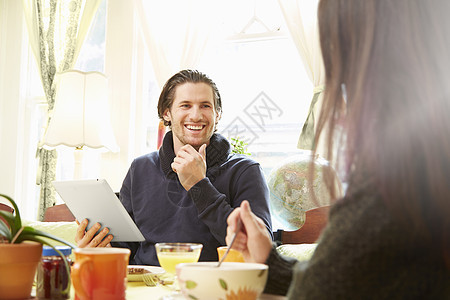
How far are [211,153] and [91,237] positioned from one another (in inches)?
27.7

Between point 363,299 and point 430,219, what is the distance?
12 cm

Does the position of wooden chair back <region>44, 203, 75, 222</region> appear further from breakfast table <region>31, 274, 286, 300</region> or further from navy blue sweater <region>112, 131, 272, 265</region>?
breakfast table <region>31, 274, 286, 300</region>

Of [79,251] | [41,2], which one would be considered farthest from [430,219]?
[41,2]

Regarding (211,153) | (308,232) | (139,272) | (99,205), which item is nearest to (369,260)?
(139,272)

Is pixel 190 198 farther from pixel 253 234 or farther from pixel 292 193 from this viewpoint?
pixel 253 234

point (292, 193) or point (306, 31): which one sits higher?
point (306, 31)

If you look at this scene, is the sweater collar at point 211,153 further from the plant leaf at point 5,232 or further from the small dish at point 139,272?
the plant leaf at point 5,232

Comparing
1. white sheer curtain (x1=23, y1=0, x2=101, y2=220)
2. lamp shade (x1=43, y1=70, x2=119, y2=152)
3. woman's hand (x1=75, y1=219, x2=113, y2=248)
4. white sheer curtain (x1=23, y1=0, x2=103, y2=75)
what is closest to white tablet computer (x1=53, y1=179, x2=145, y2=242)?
woman's hand (x1=75, y1=219, x2=113, y2=248)

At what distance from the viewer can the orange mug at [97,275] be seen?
0.83 meters

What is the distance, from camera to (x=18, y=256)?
2.92ft

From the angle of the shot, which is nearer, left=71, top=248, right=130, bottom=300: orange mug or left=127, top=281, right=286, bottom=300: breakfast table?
left=71, top=248, right=130, bottom=300: orange mug

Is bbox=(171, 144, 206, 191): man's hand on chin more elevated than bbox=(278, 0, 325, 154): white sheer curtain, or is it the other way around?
bbox=(278, 0, 325, 154): white sheer curtain

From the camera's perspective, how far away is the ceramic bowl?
0.76 metres

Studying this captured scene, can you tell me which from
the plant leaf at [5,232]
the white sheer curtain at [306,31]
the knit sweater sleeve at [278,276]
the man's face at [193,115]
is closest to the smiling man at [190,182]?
the man's face at [193,115]
